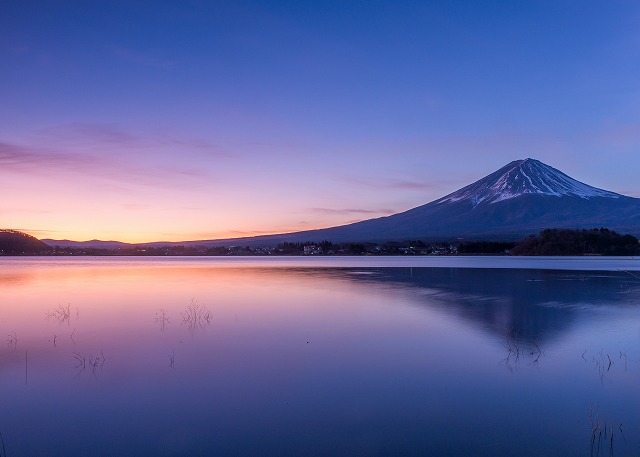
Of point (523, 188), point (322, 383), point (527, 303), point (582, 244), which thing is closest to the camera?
point (322, 383)

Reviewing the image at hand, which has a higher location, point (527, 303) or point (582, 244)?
point (582, 244)

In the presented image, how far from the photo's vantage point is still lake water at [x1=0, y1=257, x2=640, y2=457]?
520cm

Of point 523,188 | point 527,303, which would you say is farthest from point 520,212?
point 527,303

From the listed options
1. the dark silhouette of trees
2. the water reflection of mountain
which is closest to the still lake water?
the water reflection of mountain

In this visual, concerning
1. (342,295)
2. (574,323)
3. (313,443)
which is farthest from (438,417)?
(342,295)

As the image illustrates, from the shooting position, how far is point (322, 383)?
7.33 m

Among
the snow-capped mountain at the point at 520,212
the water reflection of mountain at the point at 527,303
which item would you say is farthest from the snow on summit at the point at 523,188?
the water reflection of mountain at the point at 527,303

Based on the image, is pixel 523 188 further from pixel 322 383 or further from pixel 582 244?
pixel 322 383

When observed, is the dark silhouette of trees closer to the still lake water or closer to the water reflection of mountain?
the water reflection of mountain

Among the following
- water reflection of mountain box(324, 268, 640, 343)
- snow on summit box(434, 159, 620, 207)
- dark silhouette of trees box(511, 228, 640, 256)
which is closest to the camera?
water reflection of mountain box(324, 268, 640, 343)

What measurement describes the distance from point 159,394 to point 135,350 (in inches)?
128

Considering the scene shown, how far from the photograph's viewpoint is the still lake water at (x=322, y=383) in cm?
520

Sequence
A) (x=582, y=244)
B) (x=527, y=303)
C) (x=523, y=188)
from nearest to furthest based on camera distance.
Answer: (x=527, y=303) → (x=582, y=244) → (x=523, y=188)

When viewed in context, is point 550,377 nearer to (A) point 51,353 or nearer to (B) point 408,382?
(B) point 408,382
